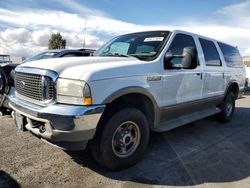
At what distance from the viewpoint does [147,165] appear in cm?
375

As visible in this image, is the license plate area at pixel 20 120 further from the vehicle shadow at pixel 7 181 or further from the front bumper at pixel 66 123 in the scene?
the vehicle shadow at pixel 7 181

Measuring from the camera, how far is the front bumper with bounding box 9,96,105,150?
2855 mm

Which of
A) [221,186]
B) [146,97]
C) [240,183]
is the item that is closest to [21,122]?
[146,97]

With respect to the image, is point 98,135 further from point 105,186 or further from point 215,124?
Result: point 215,124

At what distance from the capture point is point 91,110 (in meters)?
2.93

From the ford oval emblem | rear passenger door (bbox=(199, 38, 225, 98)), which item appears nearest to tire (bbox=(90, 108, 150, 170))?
the ford oval emblem

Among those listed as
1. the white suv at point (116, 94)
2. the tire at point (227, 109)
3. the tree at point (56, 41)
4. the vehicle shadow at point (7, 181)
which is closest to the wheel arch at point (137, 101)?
the white suv at point (116, 94)

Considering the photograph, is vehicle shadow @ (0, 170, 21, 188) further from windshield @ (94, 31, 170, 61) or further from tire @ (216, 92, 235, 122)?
tire @ (216, 92, 235, 122)

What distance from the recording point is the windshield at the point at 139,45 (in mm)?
4105

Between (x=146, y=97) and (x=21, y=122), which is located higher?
(x=146, y=97)

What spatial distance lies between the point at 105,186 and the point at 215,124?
13.9 feet

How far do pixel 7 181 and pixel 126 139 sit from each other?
62.9 inches

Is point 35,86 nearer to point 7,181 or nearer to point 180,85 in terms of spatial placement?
point 7,181

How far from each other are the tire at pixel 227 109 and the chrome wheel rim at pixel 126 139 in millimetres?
3618
